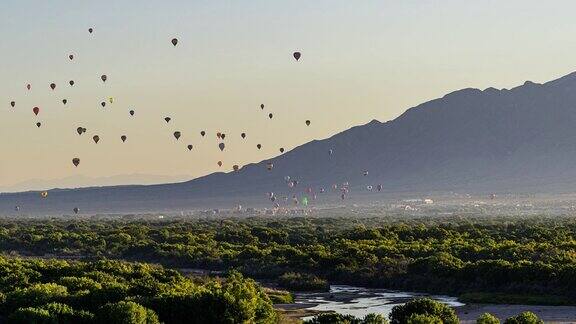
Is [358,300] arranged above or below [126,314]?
below

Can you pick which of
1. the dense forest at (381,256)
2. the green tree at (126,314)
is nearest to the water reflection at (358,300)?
the dense forest at (381,256)

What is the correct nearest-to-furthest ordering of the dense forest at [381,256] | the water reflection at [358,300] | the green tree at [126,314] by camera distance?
the green tree at [126,314] → the water reflection at [358,300] → the dense forest at [381,256]

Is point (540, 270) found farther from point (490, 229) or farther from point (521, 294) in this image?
point (490, 229)

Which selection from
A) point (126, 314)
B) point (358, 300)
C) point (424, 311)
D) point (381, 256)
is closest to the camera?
point (126, 314)

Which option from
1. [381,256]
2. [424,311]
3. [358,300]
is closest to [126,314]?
[424,311]

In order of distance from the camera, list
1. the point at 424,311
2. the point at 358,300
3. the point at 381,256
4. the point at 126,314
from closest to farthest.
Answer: the point at 126,314 < the point at 424,311 < the point at 358,300 < the point at 381,256

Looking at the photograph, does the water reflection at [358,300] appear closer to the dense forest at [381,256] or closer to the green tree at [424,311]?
the dense forest at [381,256]

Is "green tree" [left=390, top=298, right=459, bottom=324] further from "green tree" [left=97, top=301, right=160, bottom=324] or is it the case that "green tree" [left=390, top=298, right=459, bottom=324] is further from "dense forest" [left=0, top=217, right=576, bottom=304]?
A: "dense forest" [left=0, top=217, right=576, bottom=304]

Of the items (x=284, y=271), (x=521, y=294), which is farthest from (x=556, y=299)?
(x=284, y=271)

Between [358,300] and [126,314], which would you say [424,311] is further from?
[358,300]

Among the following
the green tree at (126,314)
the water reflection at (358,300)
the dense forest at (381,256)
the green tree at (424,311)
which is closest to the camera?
the green tree at (126,314)

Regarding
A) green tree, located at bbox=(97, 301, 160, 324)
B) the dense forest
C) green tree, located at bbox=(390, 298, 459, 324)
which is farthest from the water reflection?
Answer: green tree, located at bbox=(97, 301, 160, 324)

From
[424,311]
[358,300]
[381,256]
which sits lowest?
[358,300]
